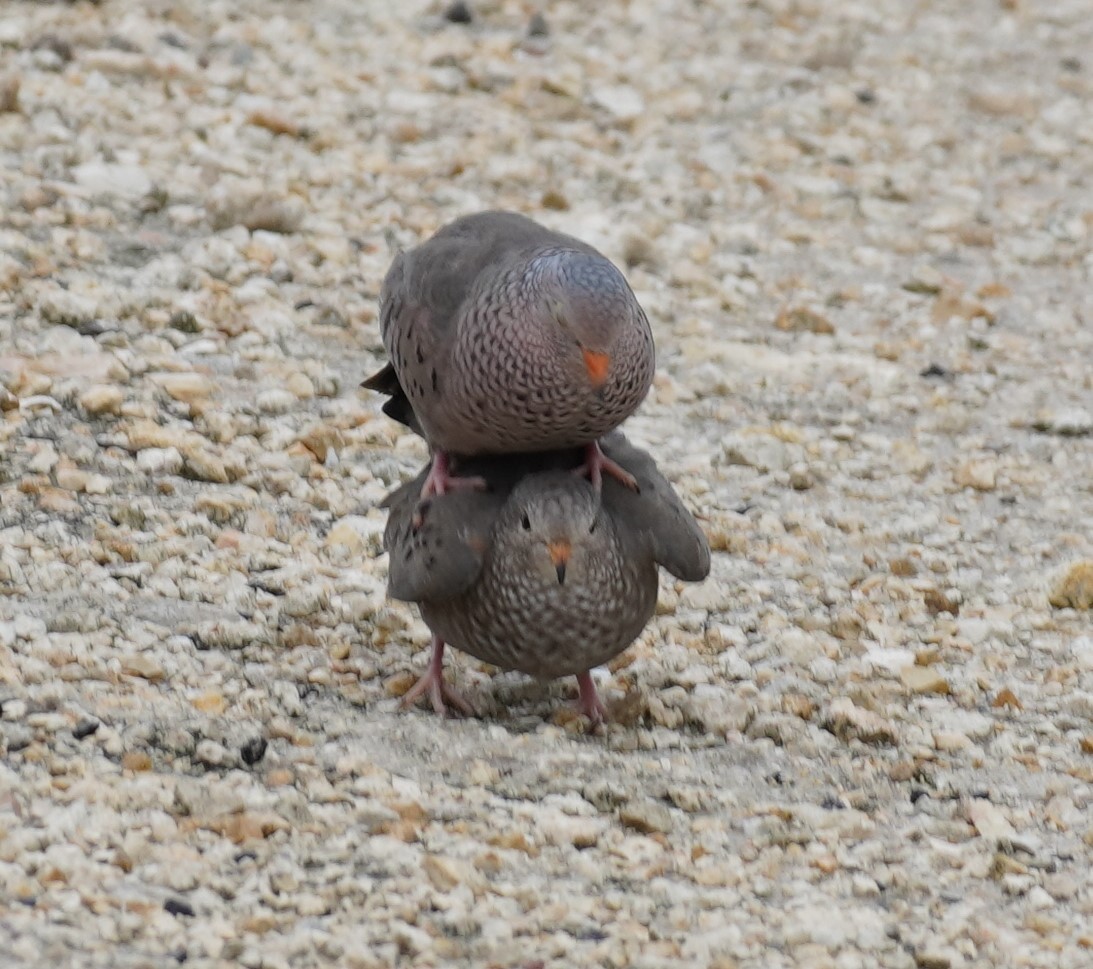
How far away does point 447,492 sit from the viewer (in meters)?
5.34

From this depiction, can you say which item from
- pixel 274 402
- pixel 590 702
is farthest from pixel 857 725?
pixel 274 402

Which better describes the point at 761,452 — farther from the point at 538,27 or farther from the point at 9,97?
the point at 538,27

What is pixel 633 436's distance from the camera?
7152mm

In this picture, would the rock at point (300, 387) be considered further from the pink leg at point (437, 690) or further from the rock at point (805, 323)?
the rock at point (805, 323)

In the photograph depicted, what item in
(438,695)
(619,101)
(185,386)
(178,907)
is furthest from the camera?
(619,101)

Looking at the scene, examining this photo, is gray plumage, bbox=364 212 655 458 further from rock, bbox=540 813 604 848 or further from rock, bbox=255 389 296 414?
rock, bbox=255 389 296 414

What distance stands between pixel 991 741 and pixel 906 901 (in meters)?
1.03

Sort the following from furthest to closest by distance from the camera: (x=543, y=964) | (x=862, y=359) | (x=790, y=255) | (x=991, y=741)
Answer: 1. (x=790, y=255)
2. (x=862, y=359)
3. (x=991, y=741)
4. (x=543, y=964)

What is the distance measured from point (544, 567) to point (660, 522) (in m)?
0.42

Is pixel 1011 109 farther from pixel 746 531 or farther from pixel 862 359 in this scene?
pixel 746 531

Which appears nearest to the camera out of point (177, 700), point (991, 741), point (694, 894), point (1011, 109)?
point (694, 894)

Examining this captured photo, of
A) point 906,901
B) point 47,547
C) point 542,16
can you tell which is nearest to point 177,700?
point 47,547

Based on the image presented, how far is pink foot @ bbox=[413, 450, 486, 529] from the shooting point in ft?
17.5

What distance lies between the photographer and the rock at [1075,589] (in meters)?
6.14
